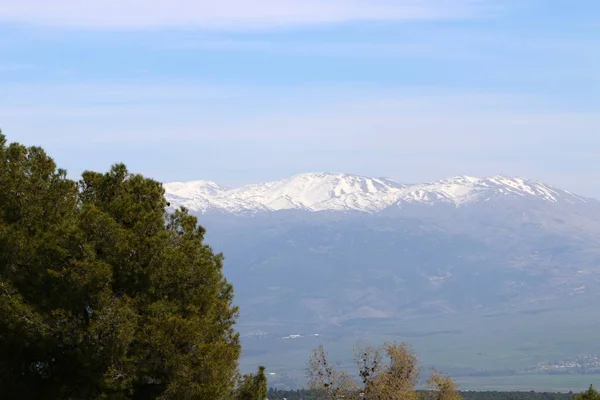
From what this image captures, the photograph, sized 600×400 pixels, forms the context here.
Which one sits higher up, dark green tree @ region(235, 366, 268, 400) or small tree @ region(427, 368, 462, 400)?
small tree @ region(427, 368, 462, 400)

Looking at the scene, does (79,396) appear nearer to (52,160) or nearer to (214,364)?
(214,364)

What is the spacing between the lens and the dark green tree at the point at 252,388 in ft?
113

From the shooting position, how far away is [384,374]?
1689 inches

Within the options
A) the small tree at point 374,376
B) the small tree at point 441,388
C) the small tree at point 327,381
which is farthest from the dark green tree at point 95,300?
the small tree at point 441,388

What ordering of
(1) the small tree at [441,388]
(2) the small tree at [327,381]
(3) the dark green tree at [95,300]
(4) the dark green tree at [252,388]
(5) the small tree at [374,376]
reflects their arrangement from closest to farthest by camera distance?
(3) the dark green tree at [95,300], (4) the dark green tree at [252,388], (5) the small tree at [374,376], (2) the small tree at [327,381], (1) the small tree at [441,388]

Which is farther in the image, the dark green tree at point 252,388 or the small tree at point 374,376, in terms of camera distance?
the small tree at point 374,376

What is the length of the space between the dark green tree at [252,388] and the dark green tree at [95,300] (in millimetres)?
2648

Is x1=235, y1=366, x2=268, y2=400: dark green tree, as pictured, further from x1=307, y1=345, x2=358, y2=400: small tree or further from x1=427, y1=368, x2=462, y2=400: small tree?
x1=427, y1=368, x2=462, y2=400: small tree

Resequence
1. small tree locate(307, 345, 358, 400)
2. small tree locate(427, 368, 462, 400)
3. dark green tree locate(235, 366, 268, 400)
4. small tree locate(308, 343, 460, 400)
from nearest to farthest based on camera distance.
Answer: dark green tree locate(235, 366, 268, 400), small tree locate(308, 343, 460, 400), small tree locate(307, 345, 358, 400), small tree locate(427, 368, 462, 400)

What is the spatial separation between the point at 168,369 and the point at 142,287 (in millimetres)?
2678

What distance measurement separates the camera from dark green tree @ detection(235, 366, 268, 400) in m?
34.4

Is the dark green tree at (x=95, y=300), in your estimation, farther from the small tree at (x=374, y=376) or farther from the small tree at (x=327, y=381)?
the small tree at (x=327, y=381)

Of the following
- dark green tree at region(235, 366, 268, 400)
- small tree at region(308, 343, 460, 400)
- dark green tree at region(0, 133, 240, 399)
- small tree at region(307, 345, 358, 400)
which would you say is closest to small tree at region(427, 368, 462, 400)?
small tree at region(308, 343, 460, 400)

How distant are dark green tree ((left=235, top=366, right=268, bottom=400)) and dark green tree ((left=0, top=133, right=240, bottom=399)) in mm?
2648
